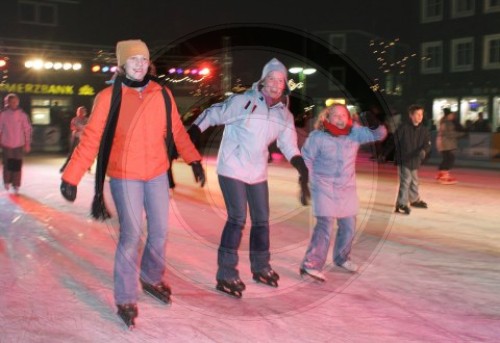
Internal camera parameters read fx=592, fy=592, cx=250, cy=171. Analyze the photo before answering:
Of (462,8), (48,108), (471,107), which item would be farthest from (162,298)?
(462,8)

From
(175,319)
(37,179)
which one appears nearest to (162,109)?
(175,319)

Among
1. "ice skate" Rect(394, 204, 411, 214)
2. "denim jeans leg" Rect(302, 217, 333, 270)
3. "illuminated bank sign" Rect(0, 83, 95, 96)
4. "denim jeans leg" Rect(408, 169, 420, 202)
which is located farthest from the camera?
"illuminated bank sign" Rect(0, 83, 95, 96)

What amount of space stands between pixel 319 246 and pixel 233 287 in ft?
3.12

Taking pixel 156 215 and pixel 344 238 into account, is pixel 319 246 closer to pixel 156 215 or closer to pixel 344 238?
pixel 344 238

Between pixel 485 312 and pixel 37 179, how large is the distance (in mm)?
10681

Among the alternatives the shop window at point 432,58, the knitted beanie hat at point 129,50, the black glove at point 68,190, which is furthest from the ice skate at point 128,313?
the shop window at point 432,58

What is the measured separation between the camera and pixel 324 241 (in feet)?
17.0

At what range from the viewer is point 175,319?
13.2 ft

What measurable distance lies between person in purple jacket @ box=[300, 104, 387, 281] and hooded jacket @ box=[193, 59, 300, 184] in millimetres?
650

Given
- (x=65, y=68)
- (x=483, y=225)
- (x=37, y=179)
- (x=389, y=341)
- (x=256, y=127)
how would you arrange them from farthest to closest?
1. (x=65, y=68)
2. (x=37, y=179)
3. (x=483, y=225)
4. (x=256, y=127)
5. (x=389, y=341)

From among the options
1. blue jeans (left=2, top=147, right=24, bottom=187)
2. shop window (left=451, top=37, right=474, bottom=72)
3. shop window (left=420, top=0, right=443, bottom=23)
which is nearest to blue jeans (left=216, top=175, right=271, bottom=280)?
blue jeans (left=2, top=147, right=24, bottom=187)

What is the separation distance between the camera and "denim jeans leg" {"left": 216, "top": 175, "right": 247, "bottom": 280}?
4602 mm

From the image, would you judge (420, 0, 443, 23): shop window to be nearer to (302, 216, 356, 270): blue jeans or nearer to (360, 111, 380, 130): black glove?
(360, 111, 380, 130): black glove

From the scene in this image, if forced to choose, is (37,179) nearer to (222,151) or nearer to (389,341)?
(222,151)
